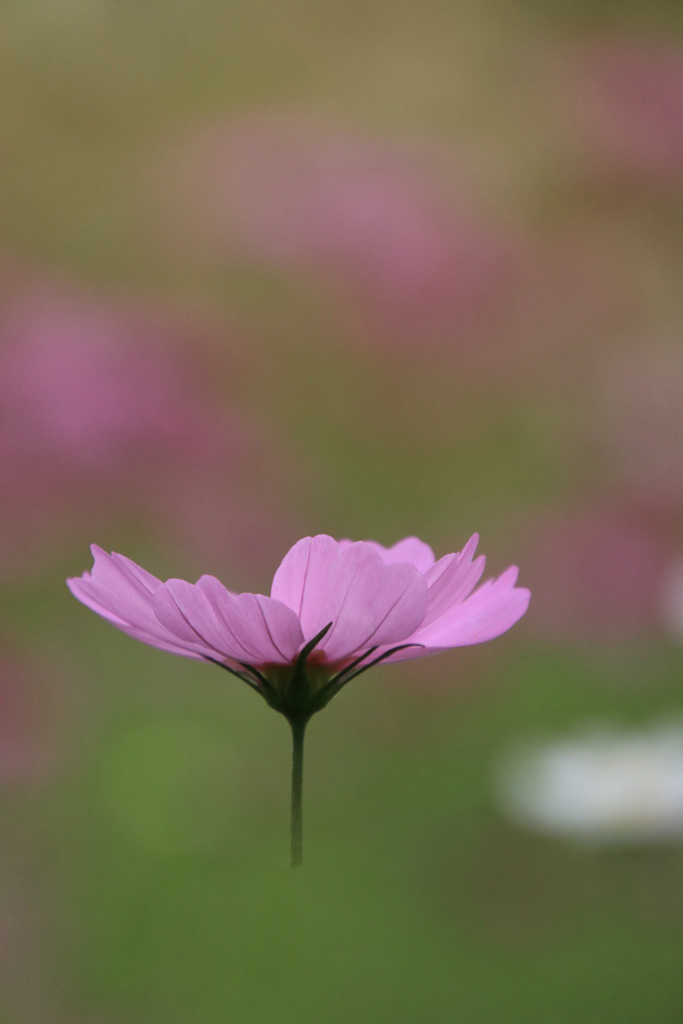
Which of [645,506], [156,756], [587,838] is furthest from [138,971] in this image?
[645,506]

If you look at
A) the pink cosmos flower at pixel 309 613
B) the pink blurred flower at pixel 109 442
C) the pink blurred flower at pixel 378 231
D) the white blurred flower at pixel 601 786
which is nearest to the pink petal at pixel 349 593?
the pink cosmos flower at pixel 309 613

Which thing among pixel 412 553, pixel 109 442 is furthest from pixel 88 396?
pixel 412 553

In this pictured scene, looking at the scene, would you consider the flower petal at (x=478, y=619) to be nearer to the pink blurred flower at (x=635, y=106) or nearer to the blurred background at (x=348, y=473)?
the blurred background at (x=348, y=473)

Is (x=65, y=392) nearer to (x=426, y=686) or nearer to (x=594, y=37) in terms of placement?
(x=426, y=686)

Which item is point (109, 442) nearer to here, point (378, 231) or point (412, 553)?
point (378, 231)

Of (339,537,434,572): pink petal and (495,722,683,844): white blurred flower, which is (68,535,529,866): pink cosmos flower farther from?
(495,722,683,844): white blurred flower

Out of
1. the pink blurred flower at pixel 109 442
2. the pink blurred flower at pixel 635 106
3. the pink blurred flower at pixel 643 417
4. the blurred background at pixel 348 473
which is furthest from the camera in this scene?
the pink blurred flower at pixel 635 106
